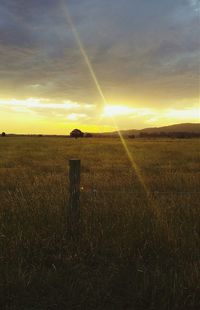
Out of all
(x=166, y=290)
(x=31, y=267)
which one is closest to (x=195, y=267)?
(x=166, y=290)

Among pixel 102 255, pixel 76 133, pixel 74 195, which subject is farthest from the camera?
pixel 76 133

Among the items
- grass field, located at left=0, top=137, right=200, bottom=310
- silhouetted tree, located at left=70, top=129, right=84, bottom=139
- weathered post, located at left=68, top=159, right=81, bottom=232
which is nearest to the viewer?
grass field, located at left=0, top=137, right=200, bottom=310

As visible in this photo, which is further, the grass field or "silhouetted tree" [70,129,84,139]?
"silhouetted tree" [70,129,84,139]

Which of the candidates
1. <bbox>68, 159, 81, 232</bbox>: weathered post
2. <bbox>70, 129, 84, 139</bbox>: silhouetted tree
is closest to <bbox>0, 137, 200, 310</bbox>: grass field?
<bbox>68, 159, 81, 232</bbox>: weathered post

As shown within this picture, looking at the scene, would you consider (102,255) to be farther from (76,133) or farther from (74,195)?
(76,133)

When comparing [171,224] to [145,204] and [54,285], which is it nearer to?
[145,204]

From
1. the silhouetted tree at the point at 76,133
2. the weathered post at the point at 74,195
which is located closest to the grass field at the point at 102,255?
the weathered post at the point at 74,195

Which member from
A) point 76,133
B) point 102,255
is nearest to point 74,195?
point 102,255

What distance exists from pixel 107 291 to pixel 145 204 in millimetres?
2867

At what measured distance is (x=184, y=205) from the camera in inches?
294

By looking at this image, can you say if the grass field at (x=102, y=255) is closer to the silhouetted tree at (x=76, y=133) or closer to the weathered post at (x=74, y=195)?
the weathered post at (x=74, y=195)

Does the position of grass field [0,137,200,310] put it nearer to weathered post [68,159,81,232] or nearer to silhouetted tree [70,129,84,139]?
weathered post [68,159,81,232]

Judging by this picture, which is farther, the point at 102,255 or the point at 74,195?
the point at 74,195

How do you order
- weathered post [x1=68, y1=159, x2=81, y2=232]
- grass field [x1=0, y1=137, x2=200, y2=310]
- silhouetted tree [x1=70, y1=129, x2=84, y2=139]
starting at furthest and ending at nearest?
silhouetted tree [x1=70, y1=129, x2=84, y2=139] < weathered post [x1=68, y1=159, x2=81, y2=232] < grass field [x1=0, y1=137, x2=200, y2=310]
